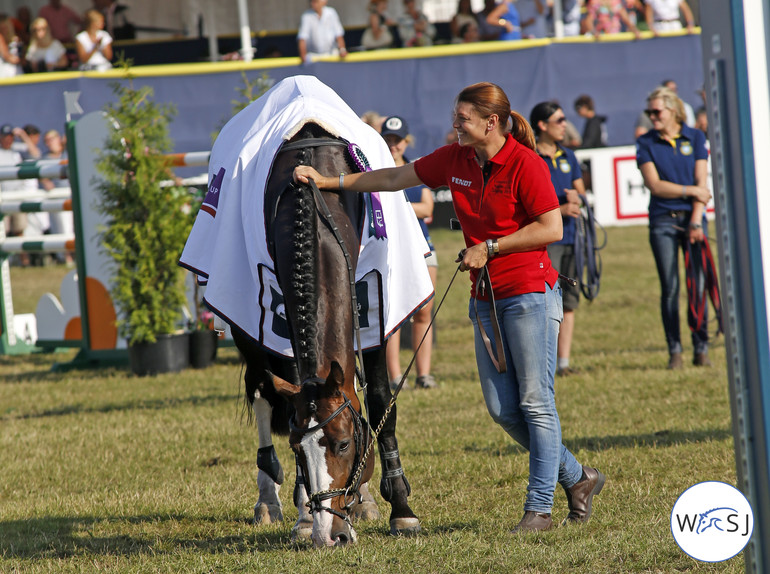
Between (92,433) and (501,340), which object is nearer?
(501,340)

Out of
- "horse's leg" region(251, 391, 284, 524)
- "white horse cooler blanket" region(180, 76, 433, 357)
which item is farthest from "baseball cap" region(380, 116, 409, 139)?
"horse's leg" region(251, 391, 284, 524)

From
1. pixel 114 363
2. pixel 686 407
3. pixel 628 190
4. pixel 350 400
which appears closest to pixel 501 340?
pixel 350 400

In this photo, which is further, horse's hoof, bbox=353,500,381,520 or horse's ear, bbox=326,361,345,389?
horse's hoof, bbox=353,500,381,520

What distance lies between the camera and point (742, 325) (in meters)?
2.80

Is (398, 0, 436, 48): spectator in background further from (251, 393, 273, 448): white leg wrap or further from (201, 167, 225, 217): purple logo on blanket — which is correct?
(251, 393, 273, 448): white leg wrap

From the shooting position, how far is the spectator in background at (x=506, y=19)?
61.4 ft

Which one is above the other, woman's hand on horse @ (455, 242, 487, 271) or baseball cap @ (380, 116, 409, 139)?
baseball cap @ (380, 116, 409, 139)

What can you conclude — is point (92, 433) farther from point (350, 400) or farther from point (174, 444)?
point (350, 400)

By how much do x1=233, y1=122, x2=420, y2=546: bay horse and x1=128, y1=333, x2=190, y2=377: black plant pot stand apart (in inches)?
173

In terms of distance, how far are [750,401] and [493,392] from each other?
5.24 feet

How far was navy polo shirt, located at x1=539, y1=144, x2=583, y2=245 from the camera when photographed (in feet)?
25.2

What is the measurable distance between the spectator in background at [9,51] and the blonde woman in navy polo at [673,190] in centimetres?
1324

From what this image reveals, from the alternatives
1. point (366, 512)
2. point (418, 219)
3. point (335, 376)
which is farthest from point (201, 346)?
point (335, 376)

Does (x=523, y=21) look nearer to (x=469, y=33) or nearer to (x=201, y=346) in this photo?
(x=469, y=33)
